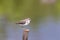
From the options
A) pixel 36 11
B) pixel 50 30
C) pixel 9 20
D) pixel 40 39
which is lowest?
pixel 40 39

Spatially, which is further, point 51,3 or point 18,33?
point 51,3

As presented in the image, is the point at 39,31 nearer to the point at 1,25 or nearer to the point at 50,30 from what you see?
the point at 50,30

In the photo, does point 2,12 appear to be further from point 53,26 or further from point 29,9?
point 53,26

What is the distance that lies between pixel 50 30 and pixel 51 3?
546 mm

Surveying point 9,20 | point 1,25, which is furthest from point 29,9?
point 1,25

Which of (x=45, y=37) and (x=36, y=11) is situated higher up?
(x=36, y=11)

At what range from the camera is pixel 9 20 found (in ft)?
9.20

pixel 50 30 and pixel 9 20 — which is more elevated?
pixel 9 20

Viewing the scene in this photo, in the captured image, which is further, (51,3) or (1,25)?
(51,3)

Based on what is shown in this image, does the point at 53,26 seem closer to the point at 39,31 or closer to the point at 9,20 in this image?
the point at 39,31

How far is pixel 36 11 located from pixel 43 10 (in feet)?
0.47

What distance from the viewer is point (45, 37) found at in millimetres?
2717

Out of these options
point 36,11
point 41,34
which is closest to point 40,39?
point 41,34

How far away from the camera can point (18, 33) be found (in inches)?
105
